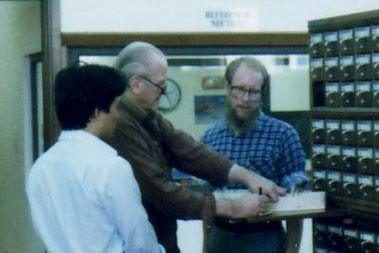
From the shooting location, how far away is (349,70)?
123 inches

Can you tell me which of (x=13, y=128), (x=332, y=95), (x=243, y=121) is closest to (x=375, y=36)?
(x=332, y=95)

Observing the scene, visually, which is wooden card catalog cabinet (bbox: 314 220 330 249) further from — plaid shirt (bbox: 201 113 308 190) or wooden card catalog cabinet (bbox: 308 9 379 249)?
plaid shirt (bbox: 201 113 308 190)

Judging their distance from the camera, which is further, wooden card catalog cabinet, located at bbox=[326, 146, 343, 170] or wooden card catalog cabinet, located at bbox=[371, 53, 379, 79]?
wooden card catalog cabinet, located at bbox=[326, 146, 343, 170]

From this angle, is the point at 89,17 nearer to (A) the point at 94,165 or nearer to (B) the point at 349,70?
(B) the point at 349,70

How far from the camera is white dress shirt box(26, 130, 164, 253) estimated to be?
8.12 ft

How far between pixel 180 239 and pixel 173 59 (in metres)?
1.12

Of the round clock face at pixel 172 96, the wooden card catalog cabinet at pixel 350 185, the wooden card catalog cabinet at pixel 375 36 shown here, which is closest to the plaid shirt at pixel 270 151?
the wooden card catalog cabinet at pixel 350 185

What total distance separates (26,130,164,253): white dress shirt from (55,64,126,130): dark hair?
0.05 meters

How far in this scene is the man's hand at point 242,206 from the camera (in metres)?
3.07

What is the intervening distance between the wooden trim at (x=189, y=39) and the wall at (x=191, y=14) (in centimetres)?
4

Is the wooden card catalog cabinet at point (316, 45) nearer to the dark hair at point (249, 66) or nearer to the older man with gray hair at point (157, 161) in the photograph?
the dark hair at point (249, 66)

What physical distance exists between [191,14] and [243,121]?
1.63 m

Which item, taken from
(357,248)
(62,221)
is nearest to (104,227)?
(62,221)

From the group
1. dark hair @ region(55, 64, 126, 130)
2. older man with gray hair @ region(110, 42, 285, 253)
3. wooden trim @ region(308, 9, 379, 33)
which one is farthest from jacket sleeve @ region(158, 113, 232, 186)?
dark hair @ region(55, 64, 126, 130)
